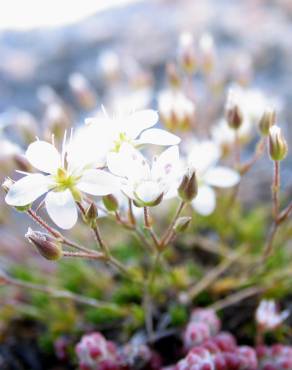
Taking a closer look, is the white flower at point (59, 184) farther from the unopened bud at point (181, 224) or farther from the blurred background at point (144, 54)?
the blurred background at point (144, 54)

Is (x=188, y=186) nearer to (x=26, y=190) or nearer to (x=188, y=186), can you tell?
(x=188, y=186)

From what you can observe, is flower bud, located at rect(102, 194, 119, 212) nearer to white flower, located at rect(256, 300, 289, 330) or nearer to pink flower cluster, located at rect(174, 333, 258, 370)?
pink flower cluster, located at rect(174, 333, 258, 370)

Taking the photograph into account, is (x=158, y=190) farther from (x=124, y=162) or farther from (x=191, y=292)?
(x=191, y=292)

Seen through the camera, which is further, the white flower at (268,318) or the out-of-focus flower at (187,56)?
the out-of-focus flower at (187,56)

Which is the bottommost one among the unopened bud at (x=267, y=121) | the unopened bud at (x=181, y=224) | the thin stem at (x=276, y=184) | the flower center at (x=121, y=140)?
the unopened bud at (x=181, y=224)

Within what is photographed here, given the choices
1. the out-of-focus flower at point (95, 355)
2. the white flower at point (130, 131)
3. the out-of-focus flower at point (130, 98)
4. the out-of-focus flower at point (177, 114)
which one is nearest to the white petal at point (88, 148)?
the white flower at point (130, 131)

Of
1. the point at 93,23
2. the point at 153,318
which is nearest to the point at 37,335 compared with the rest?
the point at 153,318
